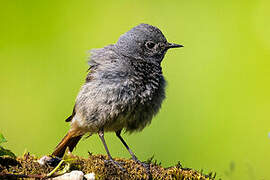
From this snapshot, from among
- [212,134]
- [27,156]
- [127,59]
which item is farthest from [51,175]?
[212,134]

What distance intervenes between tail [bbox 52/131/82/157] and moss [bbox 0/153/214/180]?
1.34m

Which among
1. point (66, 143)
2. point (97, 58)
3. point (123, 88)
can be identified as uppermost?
point (97, 58)

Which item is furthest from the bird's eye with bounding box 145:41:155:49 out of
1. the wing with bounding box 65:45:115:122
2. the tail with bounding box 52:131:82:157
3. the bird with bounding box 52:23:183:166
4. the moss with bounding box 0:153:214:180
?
the moss with bounding box 0:153:214:180

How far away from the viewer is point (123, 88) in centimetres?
462

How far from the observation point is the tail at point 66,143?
524 cm

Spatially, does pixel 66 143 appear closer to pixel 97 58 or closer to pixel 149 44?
pixel 97 58

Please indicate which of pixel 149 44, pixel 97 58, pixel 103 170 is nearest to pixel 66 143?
pixel 97 58

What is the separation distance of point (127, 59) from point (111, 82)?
39 centimetres

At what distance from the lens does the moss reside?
319cm

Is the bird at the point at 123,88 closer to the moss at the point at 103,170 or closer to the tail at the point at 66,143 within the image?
the tail at the point at 66,143

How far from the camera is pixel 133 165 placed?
13.1 ft

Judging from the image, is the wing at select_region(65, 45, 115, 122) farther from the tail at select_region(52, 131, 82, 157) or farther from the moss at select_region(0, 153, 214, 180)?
the moss at select_region(0, 153, 214, 180)

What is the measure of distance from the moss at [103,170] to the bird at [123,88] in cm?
84

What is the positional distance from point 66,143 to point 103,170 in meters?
2.00
